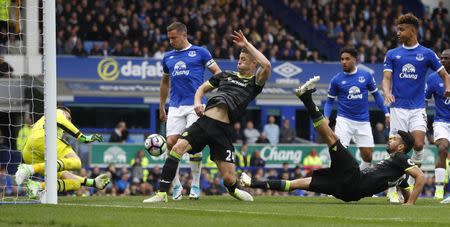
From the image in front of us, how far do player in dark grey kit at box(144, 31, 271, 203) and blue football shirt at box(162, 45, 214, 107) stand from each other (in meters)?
1.10

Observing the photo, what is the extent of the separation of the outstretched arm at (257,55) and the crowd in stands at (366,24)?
22.9 metres

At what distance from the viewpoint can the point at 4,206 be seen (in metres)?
13.8

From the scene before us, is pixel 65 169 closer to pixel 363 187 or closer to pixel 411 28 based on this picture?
pixel 363 187

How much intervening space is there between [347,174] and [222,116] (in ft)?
6.31

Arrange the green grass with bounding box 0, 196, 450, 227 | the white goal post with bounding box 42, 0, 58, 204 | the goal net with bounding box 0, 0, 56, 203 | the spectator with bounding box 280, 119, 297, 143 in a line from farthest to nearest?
1. the spectator with bounding box 280, 119, 297, 143
2. the goal net with bounding box 0, 0, 56, 203
3. the white goal post with bounding box 42, 0, 58, 204
4. the green grass with bounding box 0, 196, 450, 227

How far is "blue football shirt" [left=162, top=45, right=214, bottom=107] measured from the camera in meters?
16.1

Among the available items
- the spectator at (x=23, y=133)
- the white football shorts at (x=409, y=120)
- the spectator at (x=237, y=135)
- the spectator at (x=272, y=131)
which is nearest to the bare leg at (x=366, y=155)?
the white football shorts at (x=409, y=120)

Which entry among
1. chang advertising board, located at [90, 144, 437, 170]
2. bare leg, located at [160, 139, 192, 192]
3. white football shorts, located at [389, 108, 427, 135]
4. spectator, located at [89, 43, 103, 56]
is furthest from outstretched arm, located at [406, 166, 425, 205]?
spectator, located at [89, 43, 103, 56]

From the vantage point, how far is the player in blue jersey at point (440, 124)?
17.2 m

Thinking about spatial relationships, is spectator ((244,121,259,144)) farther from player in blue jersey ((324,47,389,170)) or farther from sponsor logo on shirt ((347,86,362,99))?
sponsor logo on shirt ((347,86,362,99))

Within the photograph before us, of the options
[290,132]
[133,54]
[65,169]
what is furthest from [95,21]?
[65,169]

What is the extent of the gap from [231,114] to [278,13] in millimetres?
25019

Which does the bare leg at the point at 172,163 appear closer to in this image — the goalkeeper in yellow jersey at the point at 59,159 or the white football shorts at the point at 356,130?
the goalkeeper in yellow jersey at the point at 59,159

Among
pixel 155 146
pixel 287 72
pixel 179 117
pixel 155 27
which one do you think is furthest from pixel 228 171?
pixel 287 72
